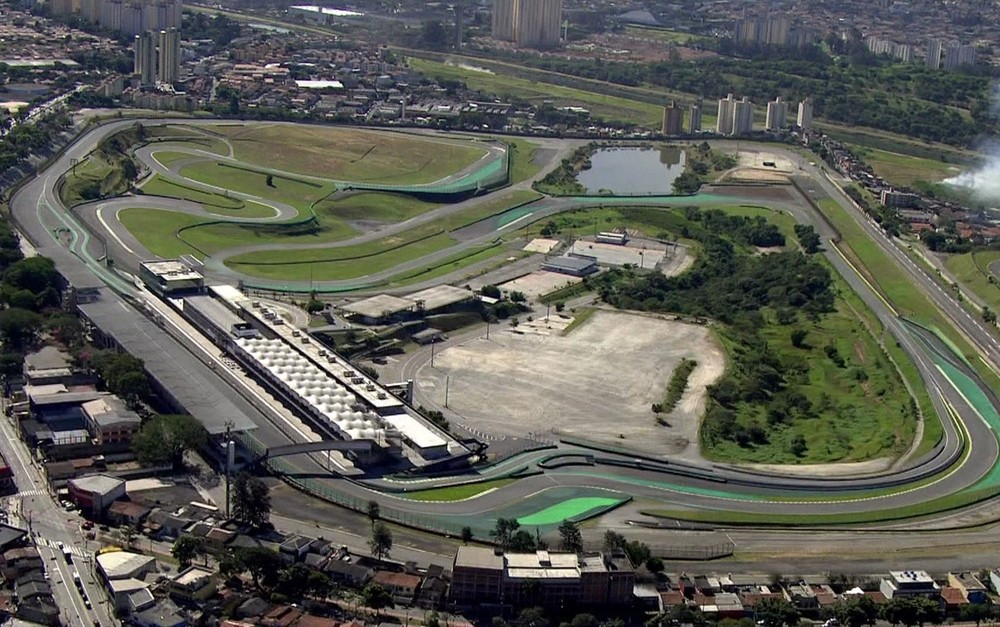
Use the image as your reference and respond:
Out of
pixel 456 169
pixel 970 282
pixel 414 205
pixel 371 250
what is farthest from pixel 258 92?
pixel 970 282

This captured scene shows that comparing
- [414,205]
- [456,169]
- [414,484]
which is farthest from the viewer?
[456,169]

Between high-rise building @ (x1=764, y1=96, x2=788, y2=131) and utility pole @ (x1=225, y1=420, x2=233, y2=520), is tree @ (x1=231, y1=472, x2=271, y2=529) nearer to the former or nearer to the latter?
utility pole @ (x1=225, y1=420, x2=233, y2=520)

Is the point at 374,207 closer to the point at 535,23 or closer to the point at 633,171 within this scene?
the point at 633,171

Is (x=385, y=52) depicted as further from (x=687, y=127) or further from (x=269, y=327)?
(x=269, y=327)

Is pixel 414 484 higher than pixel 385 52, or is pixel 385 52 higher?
pixel 385 52

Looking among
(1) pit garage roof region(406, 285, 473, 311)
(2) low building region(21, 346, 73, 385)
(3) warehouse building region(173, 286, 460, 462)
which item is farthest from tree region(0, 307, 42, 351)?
(1) pit garage roof region(406, 285, 473, 311)

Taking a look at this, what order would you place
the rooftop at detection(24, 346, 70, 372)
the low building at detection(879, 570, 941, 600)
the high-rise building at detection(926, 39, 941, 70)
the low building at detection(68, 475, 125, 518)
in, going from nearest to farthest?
the low building at detection(879, 570, 941, 600) < the low building at detection(68, 475, 125, 518) < the rooftop at detection(24, 346, 70, 372) < the high-rise building at detection(926, 39, 941, 70)

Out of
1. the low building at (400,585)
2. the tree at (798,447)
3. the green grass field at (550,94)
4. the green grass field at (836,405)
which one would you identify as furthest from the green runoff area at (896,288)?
the green grass field at (550,94)

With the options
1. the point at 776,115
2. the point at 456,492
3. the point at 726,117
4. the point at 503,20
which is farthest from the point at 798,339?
the point at 503,20
